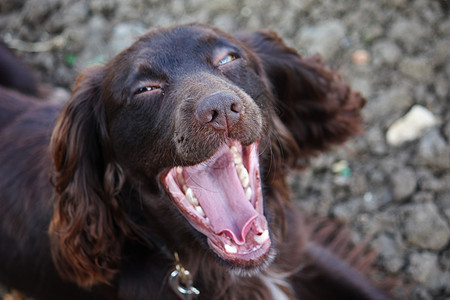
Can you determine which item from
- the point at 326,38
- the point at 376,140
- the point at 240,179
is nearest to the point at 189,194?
the point at 240,179

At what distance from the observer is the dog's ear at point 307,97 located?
2.54 meters

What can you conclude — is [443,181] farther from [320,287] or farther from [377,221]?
[320,287]

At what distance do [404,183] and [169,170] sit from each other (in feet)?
5.43

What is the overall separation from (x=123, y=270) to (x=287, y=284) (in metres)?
0.86

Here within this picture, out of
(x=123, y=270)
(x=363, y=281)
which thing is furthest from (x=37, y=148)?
(x=363, y=281)

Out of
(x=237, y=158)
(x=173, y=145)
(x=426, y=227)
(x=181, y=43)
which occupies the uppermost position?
(x=181, y=43)

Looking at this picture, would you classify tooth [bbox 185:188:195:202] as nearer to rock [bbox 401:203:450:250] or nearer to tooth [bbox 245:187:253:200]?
tooth [bbox 245:187:253:200]

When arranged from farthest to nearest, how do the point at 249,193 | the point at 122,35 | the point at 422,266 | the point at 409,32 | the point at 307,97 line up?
the point at 122,35
the point at 409,32
the point at 422,266
the point at 307,97
the point at 249,193

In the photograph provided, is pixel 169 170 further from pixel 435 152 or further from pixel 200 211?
pixel 435 152

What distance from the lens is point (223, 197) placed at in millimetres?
2209

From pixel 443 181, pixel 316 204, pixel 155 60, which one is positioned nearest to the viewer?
pixel 155 60

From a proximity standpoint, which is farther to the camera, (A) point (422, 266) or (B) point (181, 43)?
(A) point (422, 266)

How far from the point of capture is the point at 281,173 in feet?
8.32

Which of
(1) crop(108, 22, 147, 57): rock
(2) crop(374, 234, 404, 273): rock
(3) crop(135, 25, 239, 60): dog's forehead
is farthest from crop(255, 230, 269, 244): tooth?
(1) crop(108, 22, 147, 57): rock
